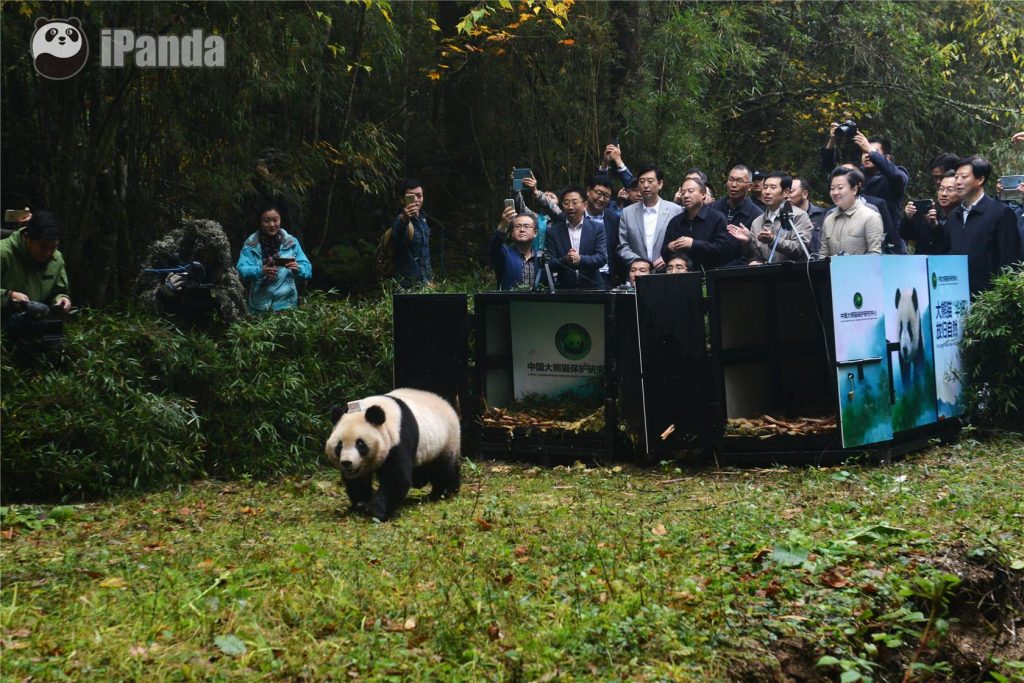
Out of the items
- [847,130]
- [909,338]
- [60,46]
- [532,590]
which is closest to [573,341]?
[909,338]

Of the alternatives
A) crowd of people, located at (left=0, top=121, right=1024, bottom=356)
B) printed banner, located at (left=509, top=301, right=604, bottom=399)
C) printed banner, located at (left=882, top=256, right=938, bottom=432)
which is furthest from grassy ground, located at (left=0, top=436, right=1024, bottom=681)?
crowd of people, located at (left=0, top=121, right=1024, bottom=356)

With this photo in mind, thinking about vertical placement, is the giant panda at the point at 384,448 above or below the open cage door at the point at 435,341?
below

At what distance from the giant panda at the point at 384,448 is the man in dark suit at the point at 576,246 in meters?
2.75

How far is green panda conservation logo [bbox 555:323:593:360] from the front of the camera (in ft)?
31.2

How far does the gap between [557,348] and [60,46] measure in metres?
4.85

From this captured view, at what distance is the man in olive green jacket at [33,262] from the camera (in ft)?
26.5

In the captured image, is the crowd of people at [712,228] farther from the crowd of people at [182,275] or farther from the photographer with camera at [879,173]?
the crowd of people at [182,275]

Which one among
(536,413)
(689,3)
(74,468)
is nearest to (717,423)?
(536,413)

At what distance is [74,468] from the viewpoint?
7.73 metres

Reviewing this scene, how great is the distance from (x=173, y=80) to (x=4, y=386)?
3.87 metres

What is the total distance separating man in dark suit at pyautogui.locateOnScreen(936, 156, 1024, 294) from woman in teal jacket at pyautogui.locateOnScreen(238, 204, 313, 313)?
19.0 feet

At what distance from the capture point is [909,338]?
8930 mm

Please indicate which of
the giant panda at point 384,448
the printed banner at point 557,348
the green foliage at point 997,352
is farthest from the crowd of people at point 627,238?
the giant panda at point 384,448

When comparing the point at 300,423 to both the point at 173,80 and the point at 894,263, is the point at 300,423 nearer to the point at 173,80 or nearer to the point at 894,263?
the point at 173,80
